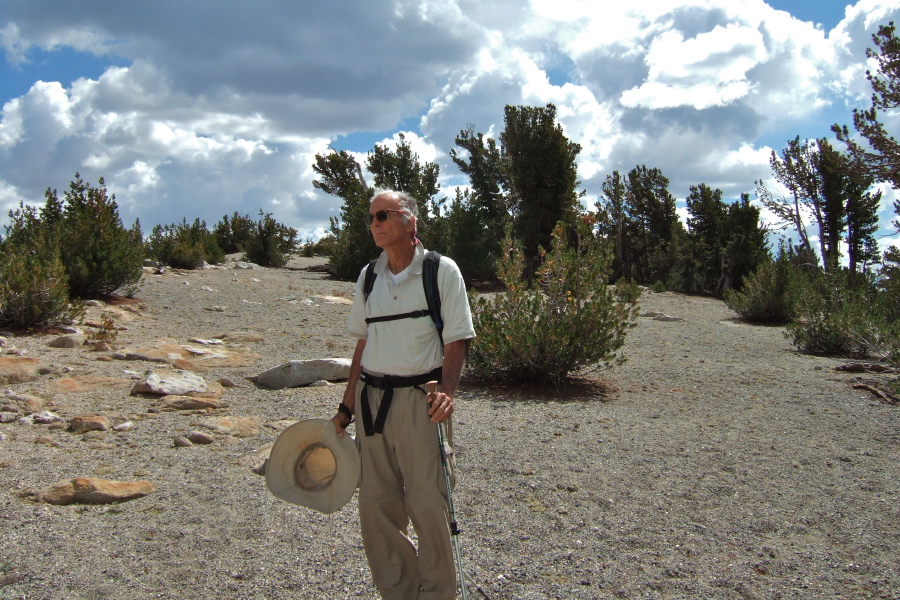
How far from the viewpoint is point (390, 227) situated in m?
2.89

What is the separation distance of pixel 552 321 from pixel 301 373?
2.63 metres

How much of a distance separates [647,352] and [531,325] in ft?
12.8

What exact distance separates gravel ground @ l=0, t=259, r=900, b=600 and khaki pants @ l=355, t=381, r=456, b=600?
380mm

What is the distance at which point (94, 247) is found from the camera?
1259 cm

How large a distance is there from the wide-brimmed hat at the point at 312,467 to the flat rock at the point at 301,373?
426 cm

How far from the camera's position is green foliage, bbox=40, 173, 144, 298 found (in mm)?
12320

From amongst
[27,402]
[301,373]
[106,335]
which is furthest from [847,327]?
[27,402]

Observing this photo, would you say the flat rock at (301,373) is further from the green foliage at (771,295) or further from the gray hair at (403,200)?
the green foliage at (771,295)

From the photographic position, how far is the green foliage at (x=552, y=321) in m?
7.45

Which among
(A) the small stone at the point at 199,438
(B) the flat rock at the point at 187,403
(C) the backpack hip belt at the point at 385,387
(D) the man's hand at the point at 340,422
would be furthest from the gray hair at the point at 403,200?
(B) the flat rock at the point at 187,403

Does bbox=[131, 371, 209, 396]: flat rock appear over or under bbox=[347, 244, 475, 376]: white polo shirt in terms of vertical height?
under

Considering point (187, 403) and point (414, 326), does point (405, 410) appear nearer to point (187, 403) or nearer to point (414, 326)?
point (414, 326)

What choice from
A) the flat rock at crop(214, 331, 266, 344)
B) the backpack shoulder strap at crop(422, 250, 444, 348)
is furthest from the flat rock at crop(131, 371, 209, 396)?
the backpack shoulder strap at crop(422, 250, 444, 348)

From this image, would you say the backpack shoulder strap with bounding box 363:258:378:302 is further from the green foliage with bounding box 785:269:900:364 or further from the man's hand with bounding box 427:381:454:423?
the green foliage with bounding box 785:269:900:364
